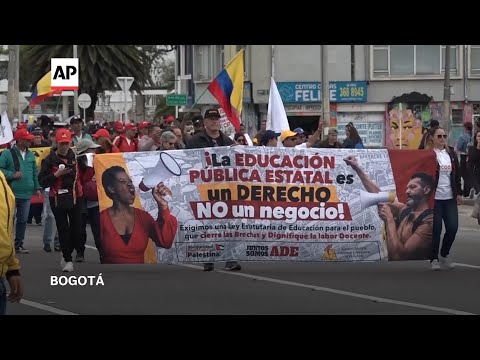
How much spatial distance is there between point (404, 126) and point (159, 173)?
2824 centimetres

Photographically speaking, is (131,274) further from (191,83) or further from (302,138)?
(191,83)

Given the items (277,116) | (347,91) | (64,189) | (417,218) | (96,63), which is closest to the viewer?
(417,218)

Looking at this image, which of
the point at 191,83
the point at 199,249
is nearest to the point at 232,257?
the point at 199,249

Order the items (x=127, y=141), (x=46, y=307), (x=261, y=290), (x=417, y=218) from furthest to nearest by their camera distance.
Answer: (x=127, y=141)
(x=417, y=218)
(x=261, y=290)
(x=46, y=307)

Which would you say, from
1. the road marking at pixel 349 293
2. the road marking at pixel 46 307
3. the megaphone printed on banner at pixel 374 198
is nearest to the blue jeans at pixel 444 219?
the megaphone printed on banner at pixel 374 198

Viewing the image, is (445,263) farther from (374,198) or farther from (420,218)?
(374,198)

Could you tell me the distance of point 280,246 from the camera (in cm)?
1356

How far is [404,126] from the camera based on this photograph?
4091 centimetres

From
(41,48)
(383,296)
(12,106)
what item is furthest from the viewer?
(41,48)

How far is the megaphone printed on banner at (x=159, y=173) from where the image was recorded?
13.5 meters

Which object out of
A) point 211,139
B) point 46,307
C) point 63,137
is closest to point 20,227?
point 63,137

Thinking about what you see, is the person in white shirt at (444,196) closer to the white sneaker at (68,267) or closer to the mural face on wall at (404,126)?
the white sneaker at (68,267)
